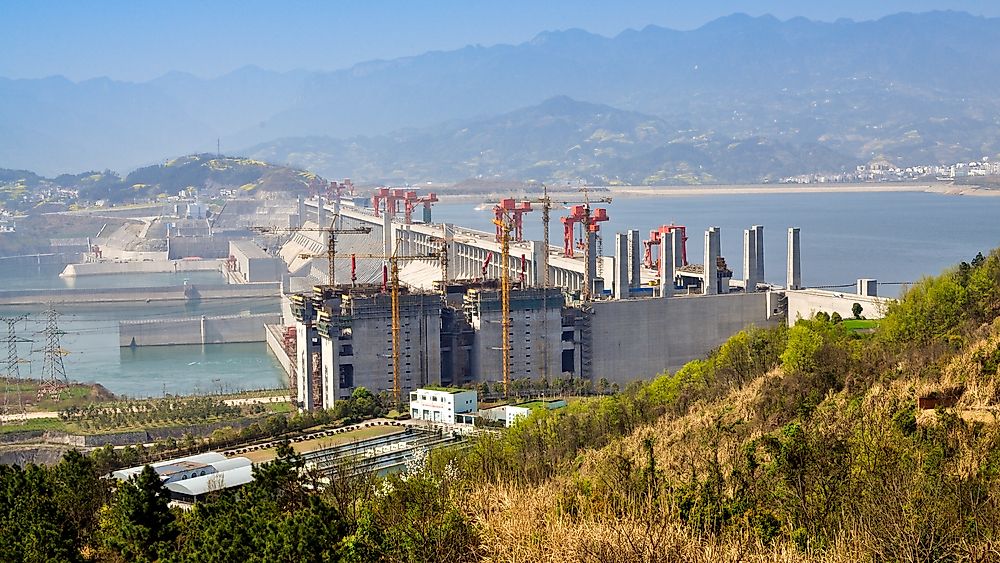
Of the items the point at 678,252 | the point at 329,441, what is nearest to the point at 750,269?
the point at 678,252

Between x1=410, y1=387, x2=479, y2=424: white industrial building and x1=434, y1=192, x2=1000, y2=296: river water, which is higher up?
x1=434, y1=192, x2=1000, y2=296: river water

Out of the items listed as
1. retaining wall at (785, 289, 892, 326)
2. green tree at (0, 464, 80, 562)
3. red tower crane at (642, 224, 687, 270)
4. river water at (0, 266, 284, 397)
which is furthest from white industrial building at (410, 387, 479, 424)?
river water at (0, 266, 284, 397)

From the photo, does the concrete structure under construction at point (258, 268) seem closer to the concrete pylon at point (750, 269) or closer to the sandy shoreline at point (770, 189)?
the concrete pylon at point (750, 269)

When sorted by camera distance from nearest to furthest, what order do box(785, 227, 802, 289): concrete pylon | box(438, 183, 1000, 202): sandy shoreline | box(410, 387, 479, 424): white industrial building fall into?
1. box(410, 387, 479, 424): white industrial building
2. box(785, 227, 802, 289): concrete pylon
3. box(438, 183, 1000, 202): sandy shoreline

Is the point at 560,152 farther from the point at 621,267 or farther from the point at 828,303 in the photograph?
the point at 828,303

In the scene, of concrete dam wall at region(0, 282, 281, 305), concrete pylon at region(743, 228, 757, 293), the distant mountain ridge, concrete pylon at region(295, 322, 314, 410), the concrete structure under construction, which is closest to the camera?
concrete pylon at region(295, 322, 314, 410)

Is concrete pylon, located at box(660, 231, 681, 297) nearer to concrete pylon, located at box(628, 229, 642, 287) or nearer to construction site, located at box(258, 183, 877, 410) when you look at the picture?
construction site, located at box(258, 183, 877, 410)

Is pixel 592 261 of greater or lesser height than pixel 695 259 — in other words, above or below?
above
